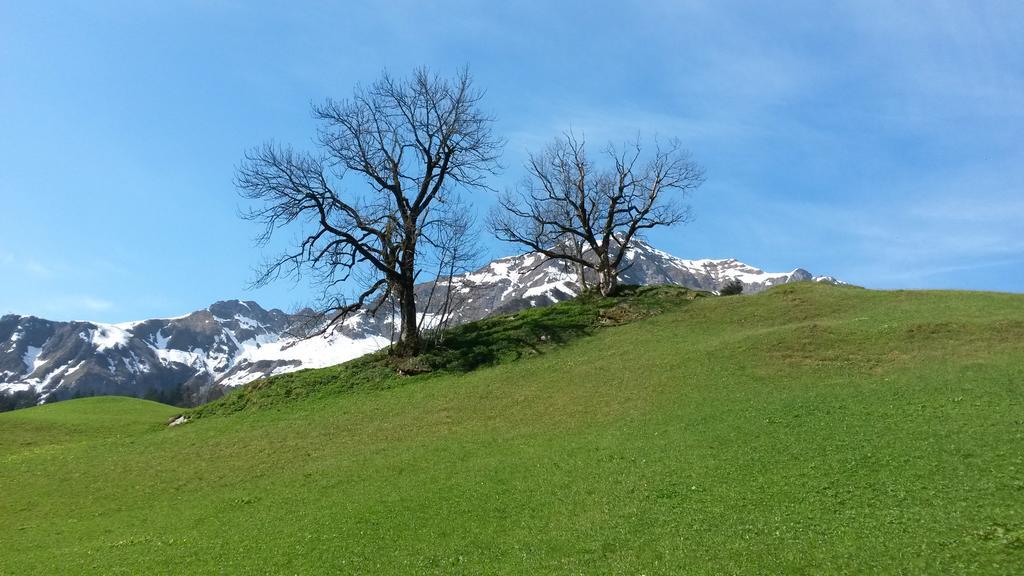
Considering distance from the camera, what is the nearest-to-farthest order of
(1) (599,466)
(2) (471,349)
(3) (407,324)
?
(1) (599,466), (3) (407,324), (2) (471,349)

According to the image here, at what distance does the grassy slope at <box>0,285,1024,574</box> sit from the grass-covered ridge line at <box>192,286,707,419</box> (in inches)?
21.3

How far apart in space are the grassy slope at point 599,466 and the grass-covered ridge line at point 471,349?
1.78ft

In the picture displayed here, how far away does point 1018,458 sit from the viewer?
1750 centimetres

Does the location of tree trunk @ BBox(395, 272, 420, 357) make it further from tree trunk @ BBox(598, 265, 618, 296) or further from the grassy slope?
tree trunk @ BBox(598, 265, 618, 296)

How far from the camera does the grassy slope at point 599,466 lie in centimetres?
1520

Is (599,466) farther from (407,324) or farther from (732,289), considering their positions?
(732,289)

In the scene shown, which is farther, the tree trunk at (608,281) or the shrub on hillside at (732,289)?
the shrub on hillside at (732,289)

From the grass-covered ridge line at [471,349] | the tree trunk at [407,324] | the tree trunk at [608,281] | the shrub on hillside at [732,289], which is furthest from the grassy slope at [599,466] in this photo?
the shrub on hillside at [732,289]

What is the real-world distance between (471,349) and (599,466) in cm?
2047

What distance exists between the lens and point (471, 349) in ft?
134

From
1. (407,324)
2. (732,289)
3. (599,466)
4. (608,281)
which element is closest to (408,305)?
(407,324)

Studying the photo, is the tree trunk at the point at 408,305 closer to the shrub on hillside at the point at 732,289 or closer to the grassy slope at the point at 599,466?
the grassy slope at the point at 599,466

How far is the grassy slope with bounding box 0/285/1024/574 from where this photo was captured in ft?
49.9

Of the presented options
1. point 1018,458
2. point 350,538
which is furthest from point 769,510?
point 350,538
